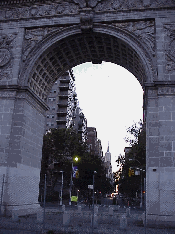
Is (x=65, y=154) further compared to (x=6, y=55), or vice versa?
(x=65, y=154)

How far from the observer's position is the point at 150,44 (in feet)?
76.4

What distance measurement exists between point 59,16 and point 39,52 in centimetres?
380

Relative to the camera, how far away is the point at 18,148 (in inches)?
885

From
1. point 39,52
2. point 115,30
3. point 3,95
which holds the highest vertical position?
point 115,30

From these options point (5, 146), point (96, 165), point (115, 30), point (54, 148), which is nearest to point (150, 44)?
point (115, 30)

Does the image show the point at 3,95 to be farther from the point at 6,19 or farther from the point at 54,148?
the point at 54,148

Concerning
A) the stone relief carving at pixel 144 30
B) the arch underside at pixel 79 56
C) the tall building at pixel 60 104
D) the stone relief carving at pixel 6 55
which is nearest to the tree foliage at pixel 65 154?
the tall building at pixel 60 104

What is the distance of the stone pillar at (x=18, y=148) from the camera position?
21.7m

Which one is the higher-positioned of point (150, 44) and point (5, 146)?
point (150, 44)

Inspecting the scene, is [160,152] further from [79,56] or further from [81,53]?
[79,56]

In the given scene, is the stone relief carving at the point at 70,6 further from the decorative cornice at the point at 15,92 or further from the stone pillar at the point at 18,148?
the stone pillar at the point at 18,148

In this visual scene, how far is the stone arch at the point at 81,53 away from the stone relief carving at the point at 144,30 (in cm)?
35

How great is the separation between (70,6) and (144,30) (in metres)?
7.15

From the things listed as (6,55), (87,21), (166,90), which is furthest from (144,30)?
(6,55)
